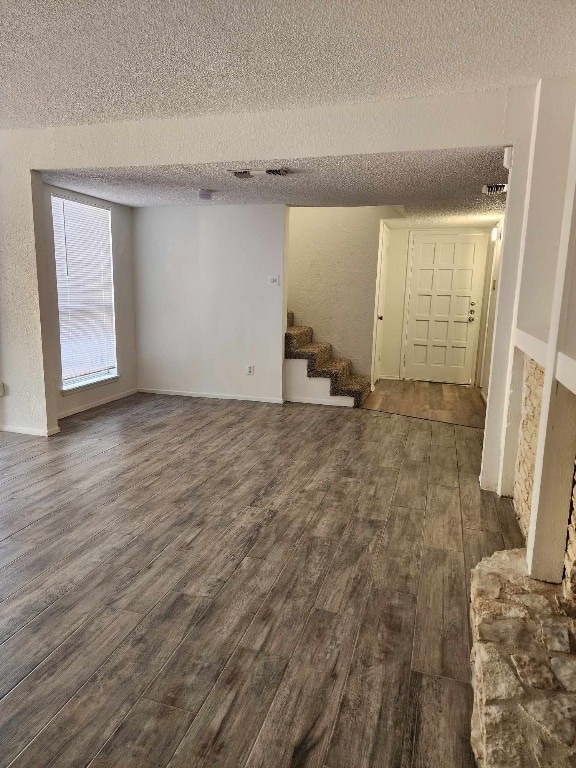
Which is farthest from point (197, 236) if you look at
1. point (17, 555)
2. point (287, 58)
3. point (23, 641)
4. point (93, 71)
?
→ point (23, 641)

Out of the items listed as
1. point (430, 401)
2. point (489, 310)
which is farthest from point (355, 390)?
point (489, 310)

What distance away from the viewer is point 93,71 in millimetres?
2645

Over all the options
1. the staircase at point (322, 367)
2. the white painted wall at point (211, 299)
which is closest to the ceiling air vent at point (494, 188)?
the white painted wall at point (211, 299)

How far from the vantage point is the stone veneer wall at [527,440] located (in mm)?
Answer: 2619

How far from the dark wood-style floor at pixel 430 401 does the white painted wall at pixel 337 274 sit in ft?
1.83

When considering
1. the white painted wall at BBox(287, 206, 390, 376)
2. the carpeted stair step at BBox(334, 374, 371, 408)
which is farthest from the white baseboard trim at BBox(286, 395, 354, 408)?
the white painted wall at BBox(287, 206, 390, 376)

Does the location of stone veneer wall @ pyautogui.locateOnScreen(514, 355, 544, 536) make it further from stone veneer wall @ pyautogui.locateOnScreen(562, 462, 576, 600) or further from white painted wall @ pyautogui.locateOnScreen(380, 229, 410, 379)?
white painted wall @ pyautogui.locateOnScreen(380, 229, 410, 379)

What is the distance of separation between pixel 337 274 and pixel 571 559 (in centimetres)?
467

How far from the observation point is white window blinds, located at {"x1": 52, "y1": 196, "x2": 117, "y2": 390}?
15.5 feet

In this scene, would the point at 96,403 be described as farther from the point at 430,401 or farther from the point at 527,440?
the point at 527,440

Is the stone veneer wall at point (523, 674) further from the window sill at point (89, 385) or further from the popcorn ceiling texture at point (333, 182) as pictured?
the window sill at point (89, 385)

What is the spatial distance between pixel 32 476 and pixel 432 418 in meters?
3.70

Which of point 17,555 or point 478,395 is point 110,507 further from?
point 478,395

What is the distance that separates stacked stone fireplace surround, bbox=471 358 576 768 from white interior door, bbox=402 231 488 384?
535 centimetres
